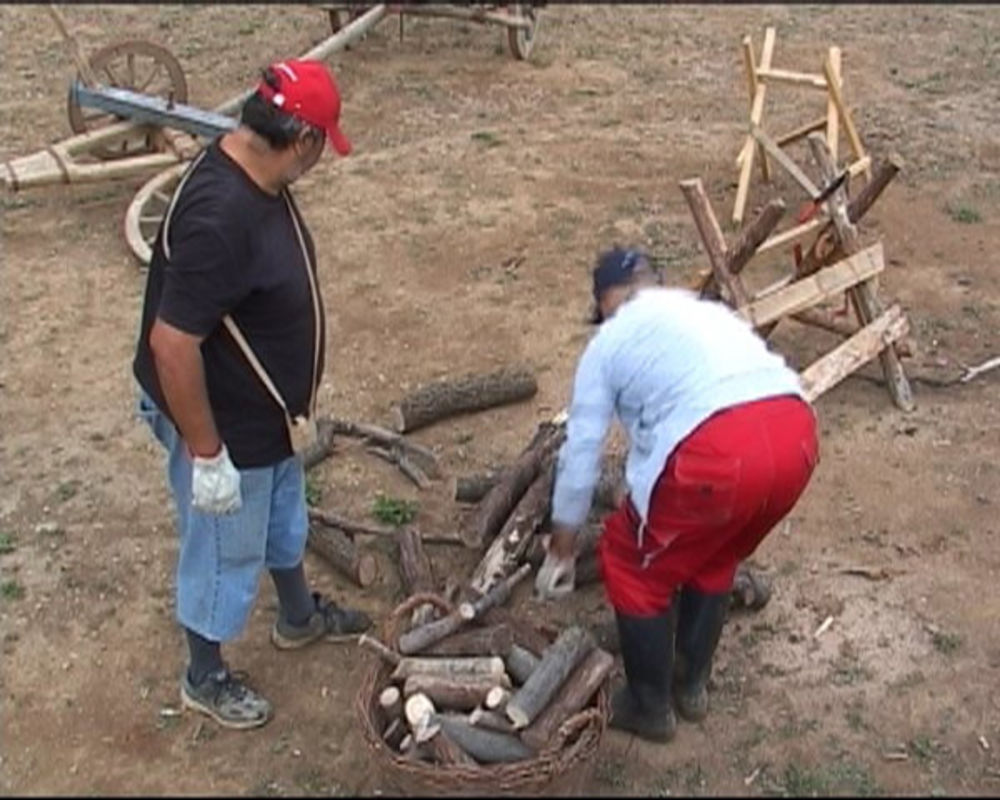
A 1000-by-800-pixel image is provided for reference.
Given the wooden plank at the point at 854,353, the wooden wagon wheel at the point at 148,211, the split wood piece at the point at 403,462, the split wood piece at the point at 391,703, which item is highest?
the split wood piece at the point at 391,703

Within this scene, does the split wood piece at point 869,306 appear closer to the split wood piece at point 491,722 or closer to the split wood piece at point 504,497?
the split wood piece at point 504,497

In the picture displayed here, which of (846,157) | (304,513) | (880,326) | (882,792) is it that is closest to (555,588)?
(304,513)

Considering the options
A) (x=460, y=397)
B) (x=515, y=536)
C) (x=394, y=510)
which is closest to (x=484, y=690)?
(x=515, y=536)

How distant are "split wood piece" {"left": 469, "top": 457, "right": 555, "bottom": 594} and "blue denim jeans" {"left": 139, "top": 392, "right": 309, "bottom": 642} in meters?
0.94

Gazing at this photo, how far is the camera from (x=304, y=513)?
467 centimetres

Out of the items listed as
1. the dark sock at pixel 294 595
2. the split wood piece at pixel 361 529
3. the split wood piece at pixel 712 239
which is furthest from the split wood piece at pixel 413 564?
the split wood piece at pixel 712 239

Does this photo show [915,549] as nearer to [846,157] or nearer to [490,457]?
[490,457]

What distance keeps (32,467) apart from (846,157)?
5.91 meters

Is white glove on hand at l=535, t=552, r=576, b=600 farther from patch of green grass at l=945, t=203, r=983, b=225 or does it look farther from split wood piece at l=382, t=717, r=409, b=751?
patch of green grass at l=945, t=203, r=983, b=225

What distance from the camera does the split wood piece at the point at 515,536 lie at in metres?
5.13

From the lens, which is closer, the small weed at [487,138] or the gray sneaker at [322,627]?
the gray sneaker at [322,627]

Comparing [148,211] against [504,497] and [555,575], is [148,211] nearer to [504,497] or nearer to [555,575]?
[504,497]

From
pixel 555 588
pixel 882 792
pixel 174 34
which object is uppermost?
pixel 555 588

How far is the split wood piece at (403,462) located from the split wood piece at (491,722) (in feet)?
6.28
